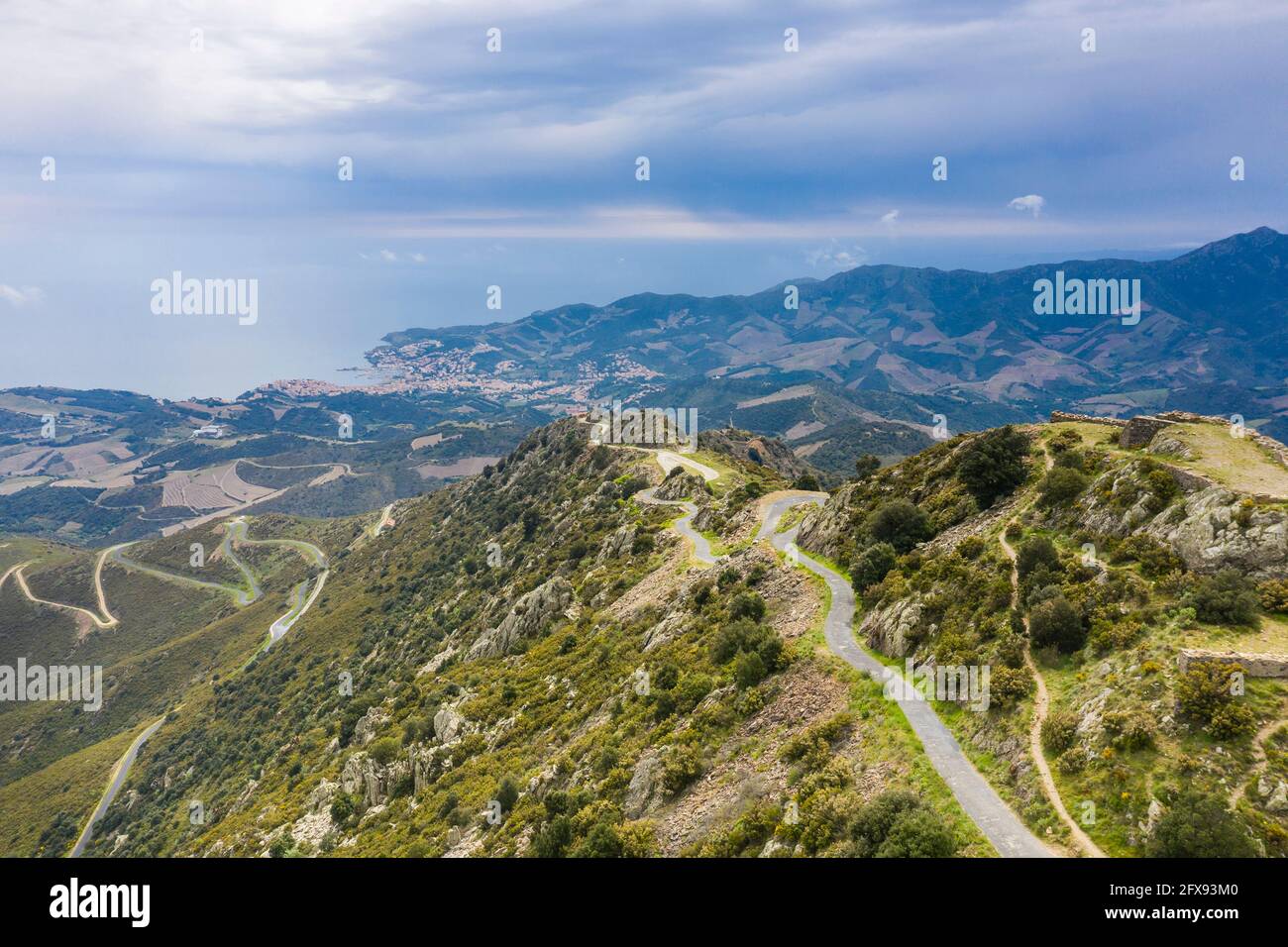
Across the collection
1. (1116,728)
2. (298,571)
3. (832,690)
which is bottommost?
(298,571)

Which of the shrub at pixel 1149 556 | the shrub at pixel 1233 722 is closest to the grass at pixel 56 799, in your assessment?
the shrub at pixel 1233 722

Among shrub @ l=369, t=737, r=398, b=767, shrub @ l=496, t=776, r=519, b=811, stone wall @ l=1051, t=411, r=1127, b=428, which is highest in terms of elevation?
stone wall @ l=1051, t=411, r=1127, b=428

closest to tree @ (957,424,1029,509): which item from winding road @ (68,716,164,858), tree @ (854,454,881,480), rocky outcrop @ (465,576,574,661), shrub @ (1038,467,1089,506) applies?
shrub @ (1038,467,1089,506)

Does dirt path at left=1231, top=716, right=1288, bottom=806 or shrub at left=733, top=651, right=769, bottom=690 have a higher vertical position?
dirt path at left=1231, top=716, right=1288, bottom=806

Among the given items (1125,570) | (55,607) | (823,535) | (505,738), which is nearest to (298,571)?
(55,607)

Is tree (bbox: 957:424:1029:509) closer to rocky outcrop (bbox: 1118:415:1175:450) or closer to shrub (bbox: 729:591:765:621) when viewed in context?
rocky outcrop (bbox: 1118:415:1175:450)

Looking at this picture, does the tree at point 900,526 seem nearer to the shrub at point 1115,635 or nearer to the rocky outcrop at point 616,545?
the shrub at point 1115,635

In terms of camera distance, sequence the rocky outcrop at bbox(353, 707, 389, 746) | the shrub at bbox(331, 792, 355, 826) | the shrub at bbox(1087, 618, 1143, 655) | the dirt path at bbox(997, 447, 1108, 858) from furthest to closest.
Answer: the rocky outcrop at bbox(353, 707, 389, 746)
the shrub at bbox(331, 792, 355, 826)
the shrub at bbox(1087, 618, 1143, 655)
the dirt path at bbox(997, 447, 1108, 858)
